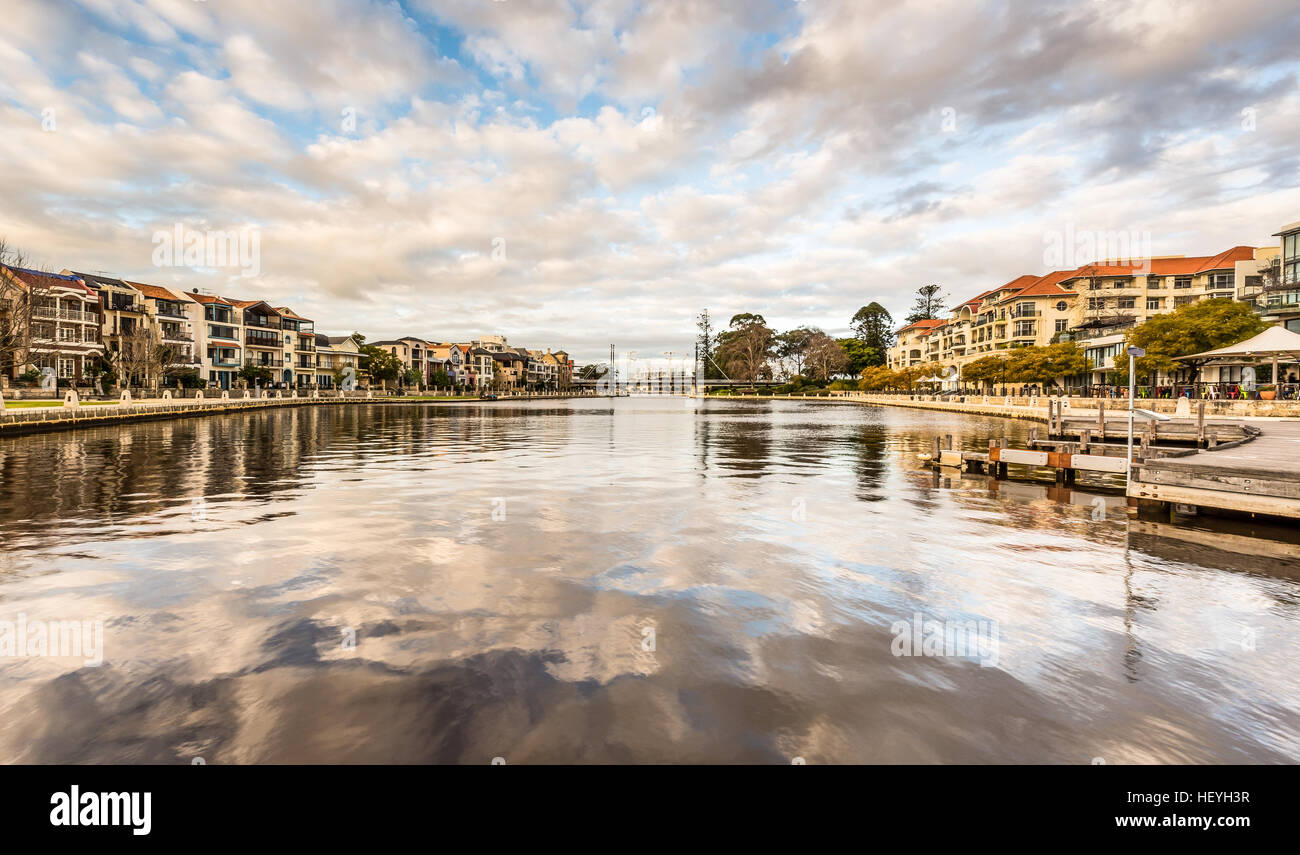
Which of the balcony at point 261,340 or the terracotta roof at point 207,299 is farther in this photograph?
the balcony at point 261,340

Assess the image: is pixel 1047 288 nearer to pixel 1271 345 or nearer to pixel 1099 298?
pixel 1099 298

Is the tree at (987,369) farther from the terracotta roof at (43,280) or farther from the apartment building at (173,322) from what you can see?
the apartment building at (173,322)

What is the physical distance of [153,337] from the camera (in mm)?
84000

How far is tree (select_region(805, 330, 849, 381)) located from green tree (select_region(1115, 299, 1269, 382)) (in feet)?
324

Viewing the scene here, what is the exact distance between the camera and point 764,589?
10.9m

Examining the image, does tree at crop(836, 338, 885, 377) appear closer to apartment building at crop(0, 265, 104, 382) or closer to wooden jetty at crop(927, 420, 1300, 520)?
wooden jetty at crop(927, 420, 1300, 520)

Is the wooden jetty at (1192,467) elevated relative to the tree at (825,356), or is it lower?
lower

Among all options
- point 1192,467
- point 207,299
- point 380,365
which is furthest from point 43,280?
point 1192,467

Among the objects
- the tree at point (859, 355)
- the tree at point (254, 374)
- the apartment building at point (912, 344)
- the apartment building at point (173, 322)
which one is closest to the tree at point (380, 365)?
the tree at point (254, 374)

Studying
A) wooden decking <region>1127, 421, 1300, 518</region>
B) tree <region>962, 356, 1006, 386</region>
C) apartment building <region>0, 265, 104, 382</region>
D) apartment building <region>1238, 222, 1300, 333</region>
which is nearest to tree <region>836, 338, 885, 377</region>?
tree <region>962, 356, 1006, 386</region>

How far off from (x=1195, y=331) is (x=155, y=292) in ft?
428

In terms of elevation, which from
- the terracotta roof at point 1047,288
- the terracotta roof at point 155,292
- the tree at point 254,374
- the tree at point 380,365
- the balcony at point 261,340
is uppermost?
the terracotta roof at point 1047,288

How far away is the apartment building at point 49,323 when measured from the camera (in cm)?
4875

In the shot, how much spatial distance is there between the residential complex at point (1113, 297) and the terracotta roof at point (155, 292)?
128 m
